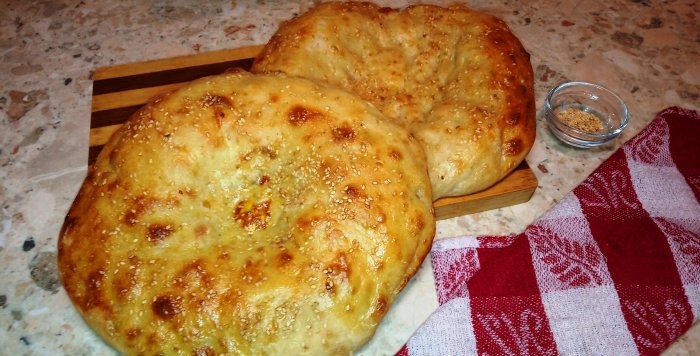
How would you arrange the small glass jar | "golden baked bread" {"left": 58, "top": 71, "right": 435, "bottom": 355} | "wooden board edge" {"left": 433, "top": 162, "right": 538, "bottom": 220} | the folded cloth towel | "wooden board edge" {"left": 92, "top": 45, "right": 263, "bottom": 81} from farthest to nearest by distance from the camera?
1. "wooden board edge" {"left": 92, "top": 45, "right": 263, "bottom": 81}
2. the small glass jar
3. "wooden board edge" {"left": 433, "top": 162, "right": 538, "bottom": 220}
4. the folded cloth towel
5. "golden baked bread" {"left": 58, "top": 71, "right": 435, "bottom": 355}

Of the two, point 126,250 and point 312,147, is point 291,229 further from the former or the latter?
point 126,250

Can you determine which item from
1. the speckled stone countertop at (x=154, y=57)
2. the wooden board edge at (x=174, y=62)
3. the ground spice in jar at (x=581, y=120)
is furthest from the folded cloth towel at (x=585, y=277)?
the wooden board edge at (x=174, y=62)

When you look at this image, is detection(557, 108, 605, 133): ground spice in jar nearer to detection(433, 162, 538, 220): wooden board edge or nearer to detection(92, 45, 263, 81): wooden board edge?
detection(433, 162, 538, 220): wooden board edge

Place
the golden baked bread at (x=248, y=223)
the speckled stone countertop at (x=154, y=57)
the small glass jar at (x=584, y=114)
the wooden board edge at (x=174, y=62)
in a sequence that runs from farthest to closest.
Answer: the wooden board edge at (x=174, y=62) < the small glass jar at (x=584, y=114) < the speckled stone countertop at (x=154, y=57) < the golden baked bread at (x=248, y=223)

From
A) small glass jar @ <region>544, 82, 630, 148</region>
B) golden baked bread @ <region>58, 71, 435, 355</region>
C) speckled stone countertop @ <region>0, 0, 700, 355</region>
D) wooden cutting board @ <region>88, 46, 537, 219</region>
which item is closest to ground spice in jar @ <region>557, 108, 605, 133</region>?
small glass jar @ <region>544, 82, 630, 148</region>

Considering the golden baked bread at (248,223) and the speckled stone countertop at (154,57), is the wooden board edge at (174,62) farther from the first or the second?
the golden baked bread at (248,223)
